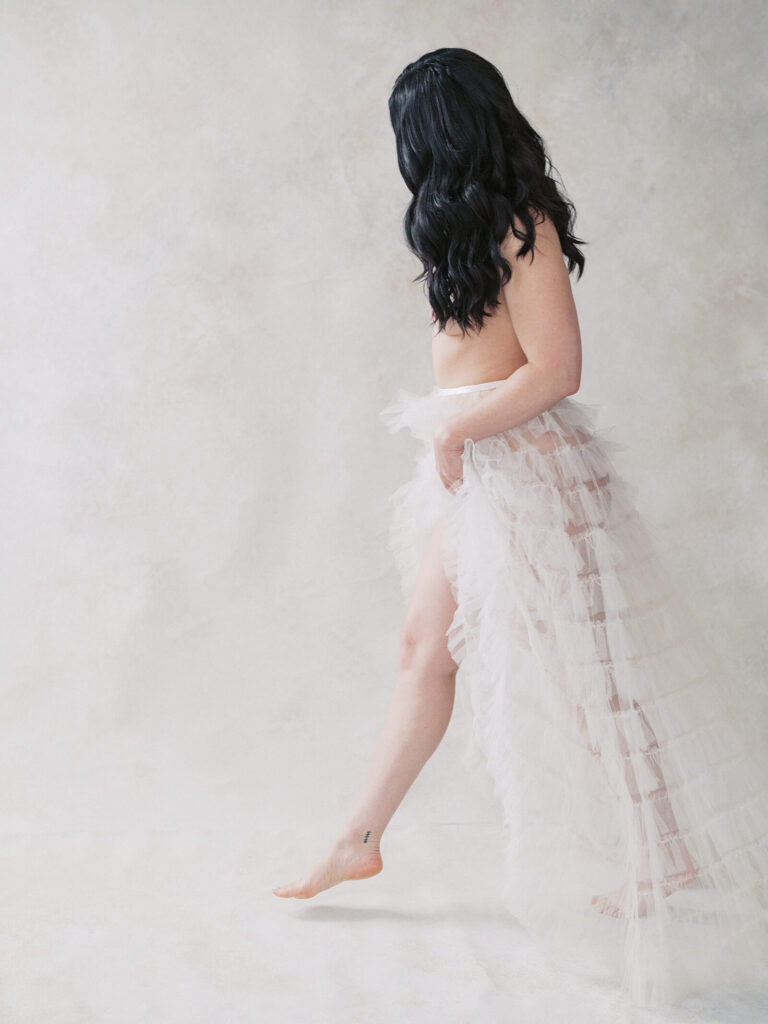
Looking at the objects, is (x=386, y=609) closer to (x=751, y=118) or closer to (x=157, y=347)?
(x=157, y=347)

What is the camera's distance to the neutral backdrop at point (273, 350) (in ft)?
8.65

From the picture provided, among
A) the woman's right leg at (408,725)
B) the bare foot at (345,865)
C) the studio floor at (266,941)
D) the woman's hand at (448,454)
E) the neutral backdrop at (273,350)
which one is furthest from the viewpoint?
the neutral backdrop at (273,350)

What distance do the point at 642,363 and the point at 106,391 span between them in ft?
5.03

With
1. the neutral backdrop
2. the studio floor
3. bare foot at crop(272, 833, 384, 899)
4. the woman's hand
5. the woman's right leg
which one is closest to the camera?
the studio floor

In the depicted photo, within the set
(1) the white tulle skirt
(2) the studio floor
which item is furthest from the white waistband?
(2) the studio floor

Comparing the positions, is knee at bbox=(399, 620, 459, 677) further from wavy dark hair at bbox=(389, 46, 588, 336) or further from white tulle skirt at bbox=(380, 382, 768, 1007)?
wavy dark hair at bbox=(389, 46, 588, 336)

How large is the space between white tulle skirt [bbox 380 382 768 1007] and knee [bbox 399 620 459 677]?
11cm

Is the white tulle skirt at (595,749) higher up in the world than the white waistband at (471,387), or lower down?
lower down

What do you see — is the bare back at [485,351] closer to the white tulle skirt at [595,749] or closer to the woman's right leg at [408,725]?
the white tulle skirt at [595,749]

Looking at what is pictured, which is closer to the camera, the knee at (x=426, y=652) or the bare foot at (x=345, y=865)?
the knee at (x=426, y=652)

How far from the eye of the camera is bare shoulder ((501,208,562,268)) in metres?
1.63

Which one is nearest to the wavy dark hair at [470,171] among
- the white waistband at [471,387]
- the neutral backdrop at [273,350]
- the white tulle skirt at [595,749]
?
the white waistband at [471,387]

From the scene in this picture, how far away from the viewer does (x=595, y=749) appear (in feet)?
5.44

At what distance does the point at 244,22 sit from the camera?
270 centimetres
